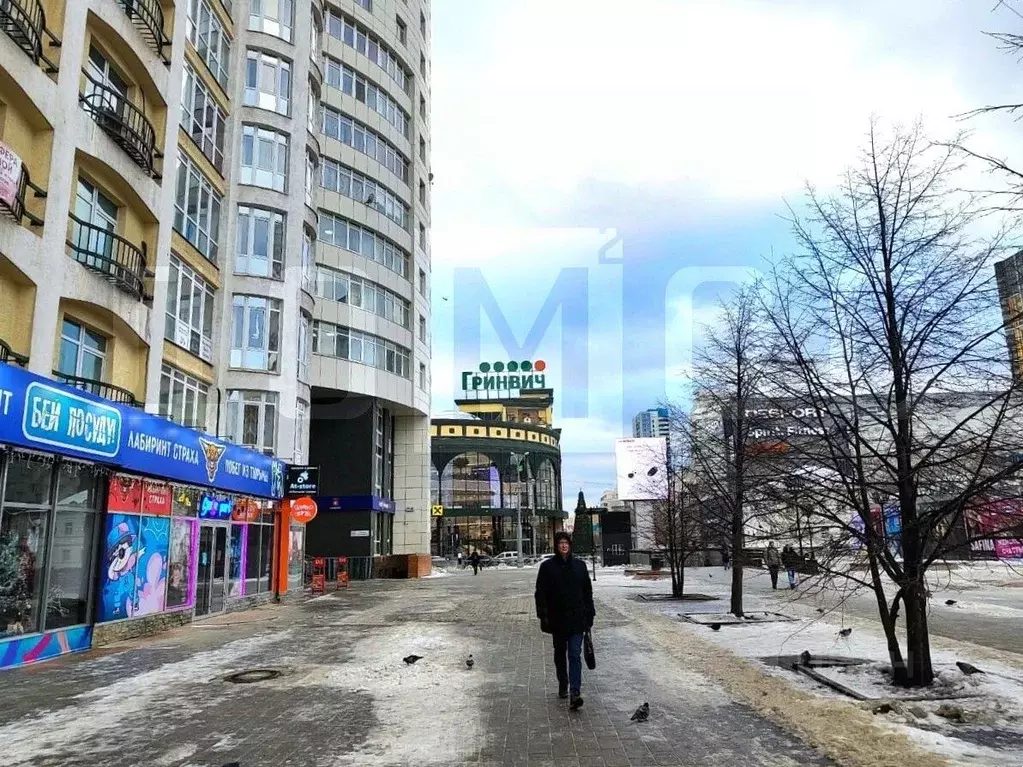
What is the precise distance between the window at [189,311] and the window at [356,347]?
11.4 meters

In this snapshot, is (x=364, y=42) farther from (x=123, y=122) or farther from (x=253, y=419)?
(x=123, y=122)

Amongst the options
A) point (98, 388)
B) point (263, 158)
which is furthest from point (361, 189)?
point (98, 388)

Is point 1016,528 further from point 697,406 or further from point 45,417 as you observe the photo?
point 45,417

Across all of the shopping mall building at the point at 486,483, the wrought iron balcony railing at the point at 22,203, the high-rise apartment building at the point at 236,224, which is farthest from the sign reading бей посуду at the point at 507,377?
the wrought iron balcony railing at the point at 22,203

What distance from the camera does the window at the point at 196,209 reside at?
19.1 m

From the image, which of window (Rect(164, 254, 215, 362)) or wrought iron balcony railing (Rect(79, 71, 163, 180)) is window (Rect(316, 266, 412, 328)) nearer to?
window (Rect(164, 254, 215, 362))

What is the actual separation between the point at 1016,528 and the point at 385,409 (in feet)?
113

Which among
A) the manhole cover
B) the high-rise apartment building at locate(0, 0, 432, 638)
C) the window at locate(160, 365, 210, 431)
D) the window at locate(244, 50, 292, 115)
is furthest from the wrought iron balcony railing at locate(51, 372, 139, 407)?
the window at locate(244, 50, 292, 115)

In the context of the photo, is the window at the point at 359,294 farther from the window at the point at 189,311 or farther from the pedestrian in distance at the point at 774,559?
the pedestrian in distance at the point at 774,559

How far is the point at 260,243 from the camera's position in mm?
23906

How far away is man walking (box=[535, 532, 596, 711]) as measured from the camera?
7.54m

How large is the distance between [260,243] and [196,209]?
372cm

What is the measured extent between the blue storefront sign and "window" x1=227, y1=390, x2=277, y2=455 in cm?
369

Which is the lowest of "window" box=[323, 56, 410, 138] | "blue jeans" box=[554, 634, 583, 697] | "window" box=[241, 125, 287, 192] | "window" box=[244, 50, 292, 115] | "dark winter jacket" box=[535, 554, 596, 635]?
"blue jeans" box=[554, 634, 583, 697]
